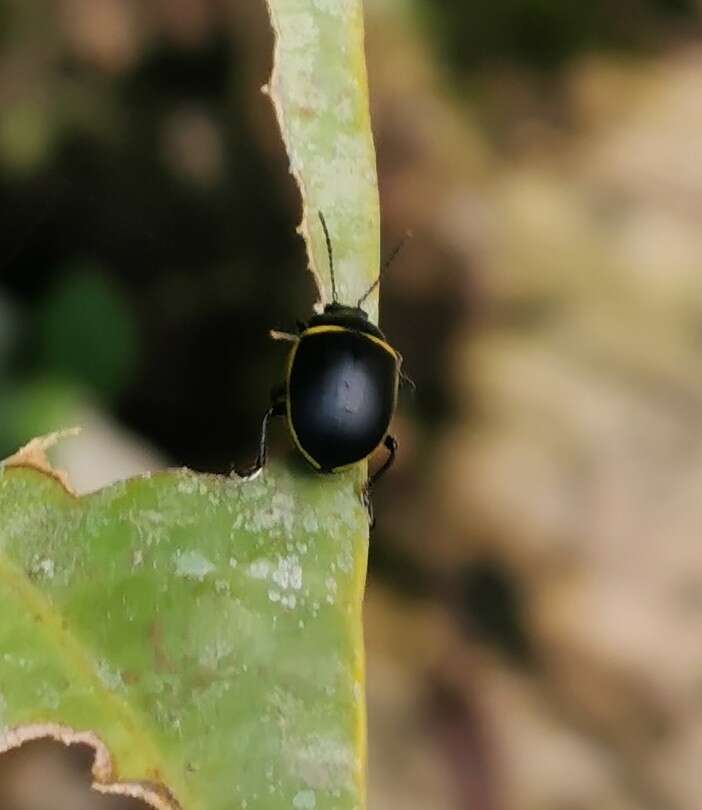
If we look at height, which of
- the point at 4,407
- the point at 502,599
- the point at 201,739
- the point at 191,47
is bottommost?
the point at 502,599

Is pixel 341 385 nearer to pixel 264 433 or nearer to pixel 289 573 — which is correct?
pixel 264 433

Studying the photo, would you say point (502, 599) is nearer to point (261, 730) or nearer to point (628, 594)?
point (628, 594)

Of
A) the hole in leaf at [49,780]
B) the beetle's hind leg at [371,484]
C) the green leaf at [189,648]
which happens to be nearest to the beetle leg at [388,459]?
the beetle's hind leg at [371,484]

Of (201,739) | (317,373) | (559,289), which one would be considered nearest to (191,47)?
(559,289)

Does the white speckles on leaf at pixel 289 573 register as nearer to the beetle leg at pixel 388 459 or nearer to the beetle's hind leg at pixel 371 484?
the beetle's hind leg at pixel 371 484

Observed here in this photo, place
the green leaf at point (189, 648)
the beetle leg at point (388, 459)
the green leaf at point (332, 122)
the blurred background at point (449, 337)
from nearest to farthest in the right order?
the green leaf at point (189, 648)
the green leaf at point (332, 122)
the beetle leg at point (388, 459)
the blurred background at point (449, 337)

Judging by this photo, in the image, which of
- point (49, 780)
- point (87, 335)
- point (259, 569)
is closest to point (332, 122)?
point (259, 569)

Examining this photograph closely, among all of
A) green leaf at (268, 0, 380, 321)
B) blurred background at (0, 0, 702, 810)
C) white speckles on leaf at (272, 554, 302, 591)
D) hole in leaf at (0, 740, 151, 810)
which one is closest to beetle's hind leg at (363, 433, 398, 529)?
white speckles on leaf at (272, 554, 302, 591)

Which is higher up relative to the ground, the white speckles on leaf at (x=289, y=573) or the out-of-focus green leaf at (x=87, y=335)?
the white speckles on leaf at (x=289, y=573)
